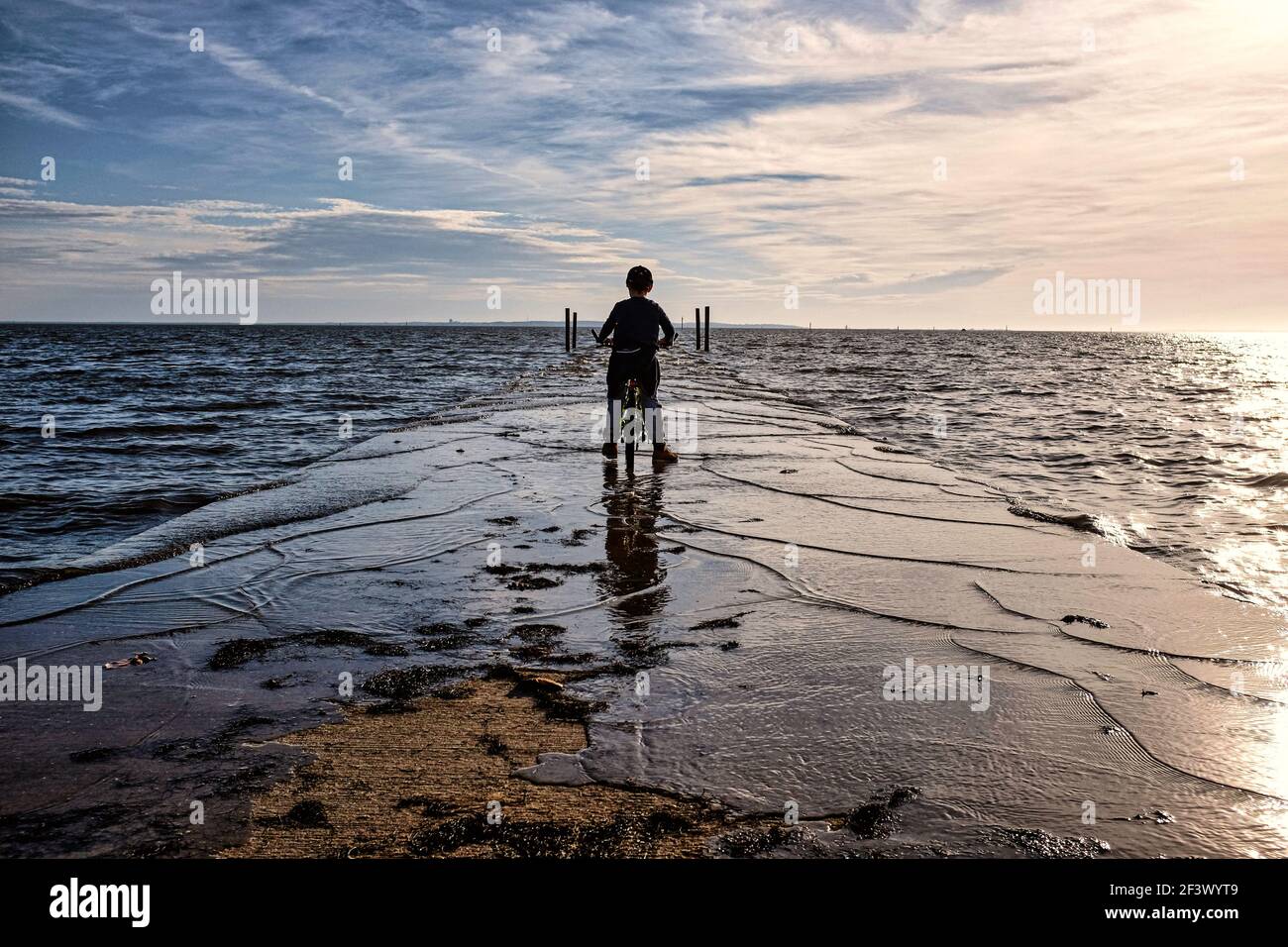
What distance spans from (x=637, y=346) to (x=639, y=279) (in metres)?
0.71

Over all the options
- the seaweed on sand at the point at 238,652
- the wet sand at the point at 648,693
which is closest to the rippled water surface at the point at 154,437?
the wet sand at the point at 648,693

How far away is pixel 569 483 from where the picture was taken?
28.0 ft

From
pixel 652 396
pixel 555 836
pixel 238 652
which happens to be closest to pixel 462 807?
pixel 555 836

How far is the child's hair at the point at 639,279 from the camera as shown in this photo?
29.0 feet

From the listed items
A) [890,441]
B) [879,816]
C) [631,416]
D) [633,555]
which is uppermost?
[631,416]

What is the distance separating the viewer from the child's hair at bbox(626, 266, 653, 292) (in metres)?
8.84

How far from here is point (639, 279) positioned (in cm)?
892

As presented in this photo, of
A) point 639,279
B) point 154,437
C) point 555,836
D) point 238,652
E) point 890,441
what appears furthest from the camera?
point 154,437

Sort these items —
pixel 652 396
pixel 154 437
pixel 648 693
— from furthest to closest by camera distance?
pixel 154 437, pixel 652 396, pixel 648 693

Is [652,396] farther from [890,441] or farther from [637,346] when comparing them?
[890,441]

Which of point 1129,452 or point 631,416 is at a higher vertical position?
point 631,416
